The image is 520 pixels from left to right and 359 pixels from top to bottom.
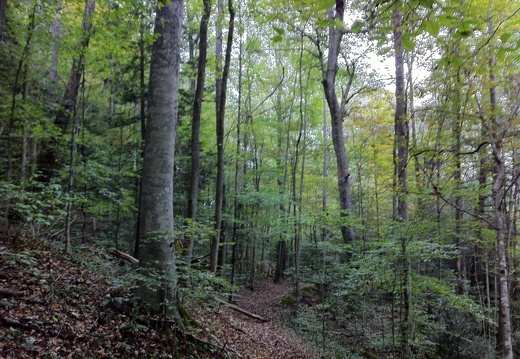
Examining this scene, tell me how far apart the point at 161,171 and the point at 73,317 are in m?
2.34

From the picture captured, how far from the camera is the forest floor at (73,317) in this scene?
3785 mm

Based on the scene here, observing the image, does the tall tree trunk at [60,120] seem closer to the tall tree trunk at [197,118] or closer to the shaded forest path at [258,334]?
the tall tree trunk at [197,118]

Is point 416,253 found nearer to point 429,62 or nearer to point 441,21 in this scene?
point 441,21

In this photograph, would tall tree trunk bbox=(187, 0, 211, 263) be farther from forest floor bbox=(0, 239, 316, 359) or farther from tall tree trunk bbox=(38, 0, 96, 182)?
tall tree trunk bbox=(38, 0, 96, 182)

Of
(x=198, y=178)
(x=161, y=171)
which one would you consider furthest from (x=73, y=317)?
(x=198, y=178)

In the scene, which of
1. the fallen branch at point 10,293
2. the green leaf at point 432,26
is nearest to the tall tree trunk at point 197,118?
the fallen branch at point 10,293

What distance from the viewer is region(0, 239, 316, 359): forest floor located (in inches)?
149

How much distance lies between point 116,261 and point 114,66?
20.0 ft

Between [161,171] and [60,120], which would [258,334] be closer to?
[161,171]

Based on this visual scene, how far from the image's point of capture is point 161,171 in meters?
5.02

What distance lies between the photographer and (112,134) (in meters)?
12.0

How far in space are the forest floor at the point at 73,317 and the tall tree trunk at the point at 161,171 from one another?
1.39 feet

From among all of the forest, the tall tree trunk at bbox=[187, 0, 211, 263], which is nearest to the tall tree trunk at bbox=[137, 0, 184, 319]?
the forest

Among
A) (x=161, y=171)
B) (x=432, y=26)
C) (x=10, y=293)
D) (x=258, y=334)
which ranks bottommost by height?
(x=258, y=334)
